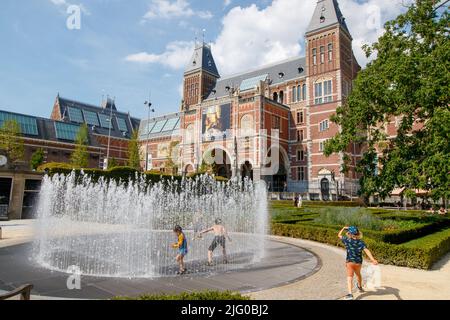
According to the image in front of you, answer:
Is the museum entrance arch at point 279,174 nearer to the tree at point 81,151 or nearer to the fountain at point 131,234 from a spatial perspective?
the fountain at point 131,234

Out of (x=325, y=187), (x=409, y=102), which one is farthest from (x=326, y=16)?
(x=409, y=102)

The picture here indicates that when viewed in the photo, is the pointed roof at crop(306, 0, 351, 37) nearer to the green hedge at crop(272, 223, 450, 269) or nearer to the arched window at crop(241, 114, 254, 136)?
the arched window at crop(241, 114, 254, 136)

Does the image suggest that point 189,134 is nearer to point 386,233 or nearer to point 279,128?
point 279,128

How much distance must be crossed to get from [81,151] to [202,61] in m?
29.0

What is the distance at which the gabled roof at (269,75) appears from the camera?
51719mm

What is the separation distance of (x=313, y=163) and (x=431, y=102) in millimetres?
29417

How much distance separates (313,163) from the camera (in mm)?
44156

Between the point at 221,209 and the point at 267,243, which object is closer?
the point at 267,243

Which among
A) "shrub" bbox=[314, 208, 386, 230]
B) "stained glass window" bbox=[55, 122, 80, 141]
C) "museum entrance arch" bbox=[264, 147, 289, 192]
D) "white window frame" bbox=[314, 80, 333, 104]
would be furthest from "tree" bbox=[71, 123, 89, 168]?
"shrub" bbox=[314, 208, 386, 230]

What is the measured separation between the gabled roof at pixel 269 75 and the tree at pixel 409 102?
3287cm

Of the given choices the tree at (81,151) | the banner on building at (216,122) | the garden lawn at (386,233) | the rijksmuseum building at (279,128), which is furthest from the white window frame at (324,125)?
the tree at (81,151)

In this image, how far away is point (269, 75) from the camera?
55.1 m

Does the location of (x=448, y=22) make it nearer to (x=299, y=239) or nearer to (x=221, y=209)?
(x=299, y=239)
